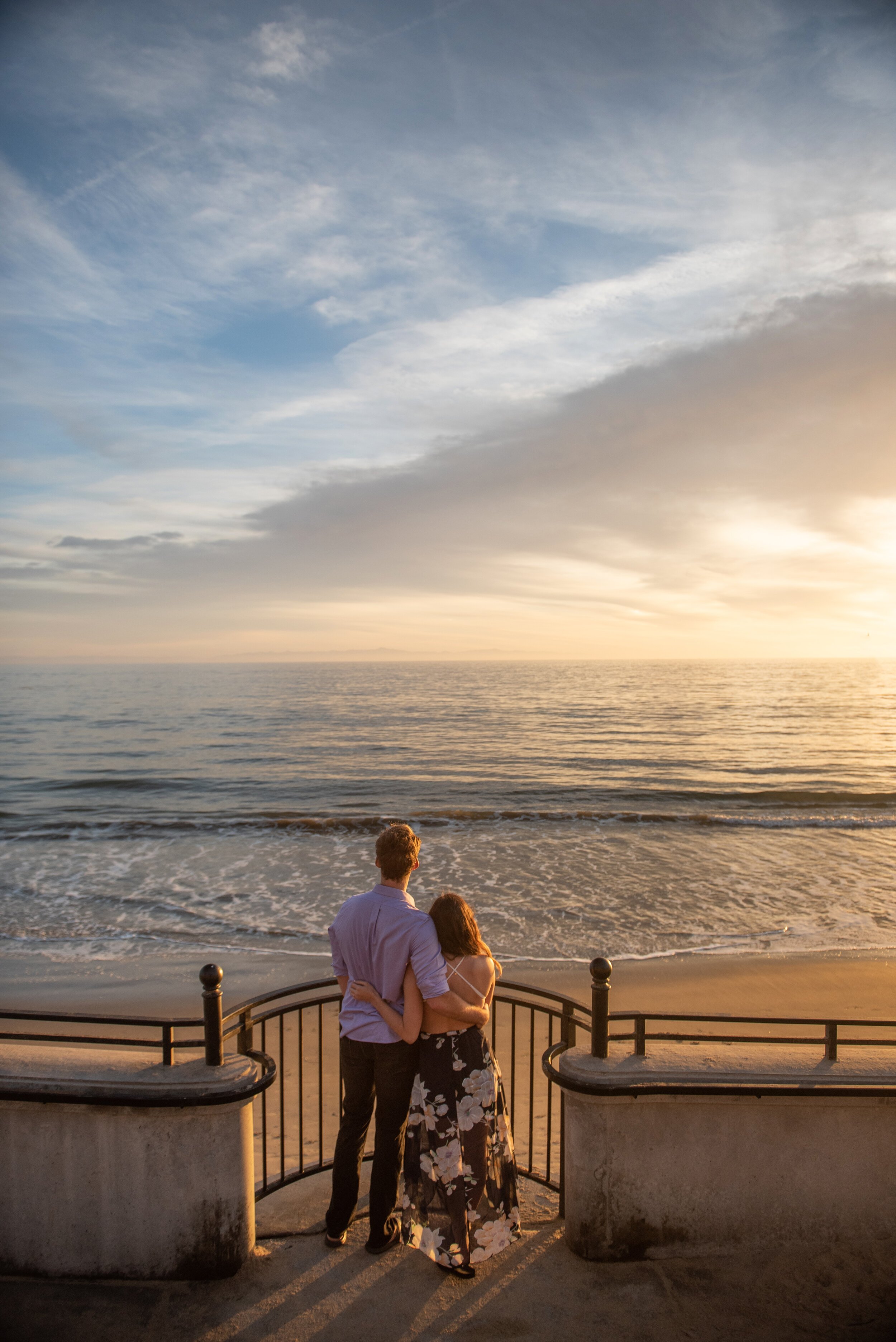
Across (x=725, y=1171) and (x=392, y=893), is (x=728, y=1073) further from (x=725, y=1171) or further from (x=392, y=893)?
(x=392, y=893)

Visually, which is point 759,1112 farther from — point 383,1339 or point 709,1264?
point 383,1339

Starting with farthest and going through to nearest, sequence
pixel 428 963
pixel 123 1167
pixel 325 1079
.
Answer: pixel 325 1079 → pixel 123 1167 → pixel 428 963

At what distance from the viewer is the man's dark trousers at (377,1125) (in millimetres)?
3320

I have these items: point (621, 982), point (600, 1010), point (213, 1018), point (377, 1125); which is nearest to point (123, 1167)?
point (213, 1018)

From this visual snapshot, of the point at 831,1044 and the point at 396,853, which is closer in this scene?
the point at 396,853

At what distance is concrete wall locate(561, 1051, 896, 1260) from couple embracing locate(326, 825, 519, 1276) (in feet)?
1.44

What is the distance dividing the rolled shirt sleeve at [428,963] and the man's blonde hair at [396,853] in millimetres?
234

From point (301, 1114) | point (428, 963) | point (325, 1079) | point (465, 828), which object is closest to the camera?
point (428, 963)

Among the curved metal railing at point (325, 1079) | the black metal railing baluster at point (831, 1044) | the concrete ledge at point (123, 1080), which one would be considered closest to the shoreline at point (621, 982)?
the curved metal railing at point (325, 1079)

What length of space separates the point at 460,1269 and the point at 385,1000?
53.0 inches

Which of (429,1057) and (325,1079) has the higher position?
(429,1057)

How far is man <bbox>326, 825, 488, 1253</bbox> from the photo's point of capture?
10.5 feet

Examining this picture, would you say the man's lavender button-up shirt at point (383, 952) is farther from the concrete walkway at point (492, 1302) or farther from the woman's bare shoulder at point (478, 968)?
the concrete walkway at point (492, 1302)

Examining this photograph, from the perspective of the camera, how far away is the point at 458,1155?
128 inches
